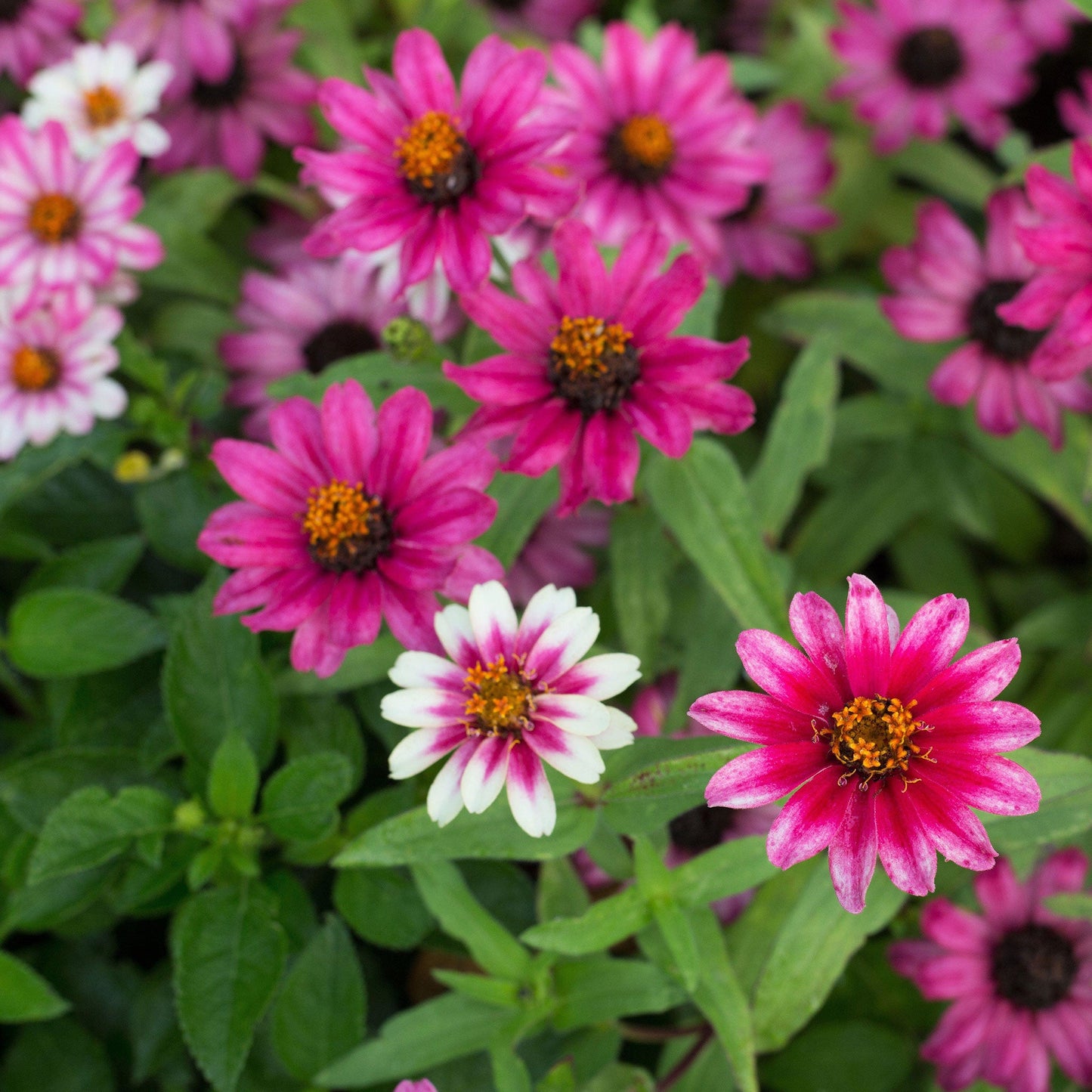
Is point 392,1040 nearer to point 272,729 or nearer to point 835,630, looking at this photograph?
point 272,729

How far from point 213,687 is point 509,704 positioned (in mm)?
507

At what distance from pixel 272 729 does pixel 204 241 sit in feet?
3.02

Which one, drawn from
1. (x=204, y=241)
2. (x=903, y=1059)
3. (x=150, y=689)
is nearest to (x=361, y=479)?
(x=150, y=689)

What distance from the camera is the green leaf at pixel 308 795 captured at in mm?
1290

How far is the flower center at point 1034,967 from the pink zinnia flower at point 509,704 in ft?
2.51

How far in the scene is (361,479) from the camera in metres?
1.20

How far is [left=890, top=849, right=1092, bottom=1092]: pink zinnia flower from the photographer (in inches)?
55.8

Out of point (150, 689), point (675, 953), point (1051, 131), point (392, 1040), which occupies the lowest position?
point (392, 1040)

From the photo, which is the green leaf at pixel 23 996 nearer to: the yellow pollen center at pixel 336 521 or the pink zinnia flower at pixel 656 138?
the yellow pollen center at pixel 336 521

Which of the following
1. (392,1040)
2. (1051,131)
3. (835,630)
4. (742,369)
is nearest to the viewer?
(835,630)

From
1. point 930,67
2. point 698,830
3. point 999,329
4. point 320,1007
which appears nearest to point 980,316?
point 999,329

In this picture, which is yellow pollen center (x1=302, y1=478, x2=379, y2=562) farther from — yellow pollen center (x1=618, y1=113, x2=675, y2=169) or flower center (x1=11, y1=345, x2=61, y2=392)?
yellow pollen center (x1=618, y1=113, x2=675, y2=169)

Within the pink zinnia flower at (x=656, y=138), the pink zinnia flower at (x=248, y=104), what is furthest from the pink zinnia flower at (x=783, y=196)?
the pink zinnia flower at (x=248, y=104)

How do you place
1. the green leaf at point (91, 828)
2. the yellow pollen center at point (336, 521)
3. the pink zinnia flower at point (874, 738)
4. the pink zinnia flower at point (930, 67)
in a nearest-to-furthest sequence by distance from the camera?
the pink zinnia flower at point (874, 738)
the yellow pollen center at point (336, 521)
the green leaf at point (91, 828)
the pink zinnia flower at point (930, 67)
